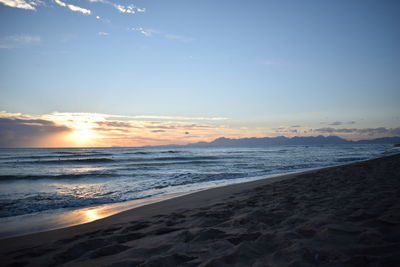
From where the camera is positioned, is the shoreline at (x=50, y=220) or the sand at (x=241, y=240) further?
the shoreline at (x=50, y=220)

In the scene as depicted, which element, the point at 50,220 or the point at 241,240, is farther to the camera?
the point at 50,220

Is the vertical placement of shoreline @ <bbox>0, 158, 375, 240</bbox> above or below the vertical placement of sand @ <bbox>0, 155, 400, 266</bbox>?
below

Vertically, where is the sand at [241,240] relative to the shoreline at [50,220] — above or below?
above

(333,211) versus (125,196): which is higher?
(333,211)

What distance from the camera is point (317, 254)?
7.32ft

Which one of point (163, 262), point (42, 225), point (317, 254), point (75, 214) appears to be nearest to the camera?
point (317, 254)

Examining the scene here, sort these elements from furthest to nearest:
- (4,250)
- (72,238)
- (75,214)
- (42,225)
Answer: (75,214) < (42,225) < (72,238) < (4,250)

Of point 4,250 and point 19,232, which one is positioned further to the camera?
point 19,232

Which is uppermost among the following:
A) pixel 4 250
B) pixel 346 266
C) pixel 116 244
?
pixel 346 266

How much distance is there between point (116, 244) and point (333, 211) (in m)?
3.51

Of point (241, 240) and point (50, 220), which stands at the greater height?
point (241, 240)

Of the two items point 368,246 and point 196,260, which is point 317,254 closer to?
point 368,246

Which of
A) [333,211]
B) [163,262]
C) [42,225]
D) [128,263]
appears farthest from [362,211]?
[42,225]

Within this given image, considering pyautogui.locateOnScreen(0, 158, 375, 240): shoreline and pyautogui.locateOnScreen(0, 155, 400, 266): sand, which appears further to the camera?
pyautogui.locateOnScreen(0, 158, 375, 240): shoreline
